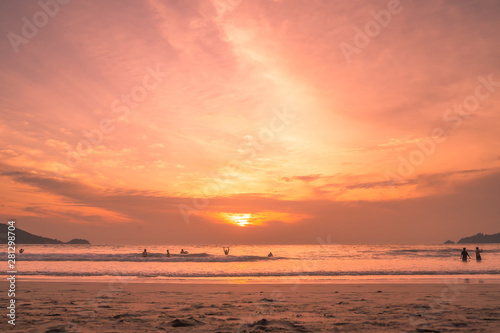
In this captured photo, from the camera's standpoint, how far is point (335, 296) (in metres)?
15.2

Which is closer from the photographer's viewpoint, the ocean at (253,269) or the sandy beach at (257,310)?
the sandy beach at (257,310)

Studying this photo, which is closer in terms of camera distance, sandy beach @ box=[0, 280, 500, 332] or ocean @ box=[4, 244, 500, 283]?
sandy beach @ box=[0, 280, 500, 332]

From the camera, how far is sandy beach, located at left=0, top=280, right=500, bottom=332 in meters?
8.95

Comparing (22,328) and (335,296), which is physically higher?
(22,328)

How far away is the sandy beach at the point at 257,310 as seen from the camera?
895cm

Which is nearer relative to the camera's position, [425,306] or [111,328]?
[111,328]

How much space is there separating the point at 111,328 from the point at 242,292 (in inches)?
343

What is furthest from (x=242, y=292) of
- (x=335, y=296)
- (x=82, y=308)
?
(x=82, y=308)

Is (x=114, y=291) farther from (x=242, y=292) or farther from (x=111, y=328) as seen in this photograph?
(x=111, y=328)

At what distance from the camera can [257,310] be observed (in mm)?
11555

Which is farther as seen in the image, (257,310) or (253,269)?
(253,269)

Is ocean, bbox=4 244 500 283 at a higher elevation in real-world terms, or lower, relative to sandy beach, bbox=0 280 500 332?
lower

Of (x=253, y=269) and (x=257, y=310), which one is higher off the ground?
(x=257, y=310)

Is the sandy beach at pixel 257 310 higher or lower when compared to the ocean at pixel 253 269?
higher
